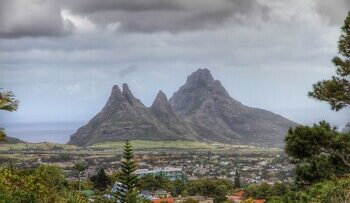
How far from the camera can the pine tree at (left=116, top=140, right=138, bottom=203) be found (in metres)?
19.3

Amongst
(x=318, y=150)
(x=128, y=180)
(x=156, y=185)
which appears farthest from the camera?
(x=156, y=185)

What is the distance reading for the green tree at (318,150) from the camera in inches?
939

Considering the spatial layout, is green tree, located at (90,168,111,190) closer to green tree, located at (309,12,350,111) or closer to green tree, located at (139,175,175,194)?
green tree, located at (139,175,175,194)

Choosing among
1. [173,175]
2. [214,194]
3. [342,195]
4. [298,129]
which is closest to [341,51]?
[298,129]

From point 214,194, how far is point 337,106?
49531 mm

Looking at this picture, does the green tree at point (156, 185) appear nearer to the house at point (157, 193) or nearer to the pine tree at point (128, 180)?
the house at point (157, 193)

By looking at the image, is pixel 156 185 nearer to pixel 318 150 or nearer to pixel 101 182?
pixel 101 182

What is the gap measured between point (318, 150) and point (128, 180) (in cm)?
856

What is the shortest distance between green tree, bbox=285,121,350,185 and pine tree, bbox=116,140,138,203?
23.9 ft

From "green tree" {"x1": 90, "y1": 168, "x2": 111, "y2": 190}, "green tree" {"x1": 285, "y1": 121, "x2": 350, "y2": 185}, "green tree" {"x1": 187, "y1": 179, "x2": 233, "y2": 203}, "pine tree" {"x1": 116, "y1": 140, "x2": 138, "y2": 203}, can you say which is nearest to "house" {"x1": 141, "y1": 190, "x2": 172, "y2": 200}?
"green tree" {"x1": 187, "y1": 179, "x2": 233, "y2": 203}

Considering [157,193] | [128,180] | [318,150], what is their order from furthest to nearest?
1. [157,193]
2. [318,150]
3. [128,180]

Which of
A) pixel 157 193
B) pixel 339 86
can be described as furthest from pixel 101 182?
pixel 339 86

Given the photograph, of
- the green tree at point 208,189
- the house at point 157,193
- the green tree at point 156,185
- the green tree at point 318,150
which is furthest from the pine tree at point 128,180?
the green tree at point 156,185

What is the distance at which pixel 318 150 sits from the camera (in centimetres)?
2438
